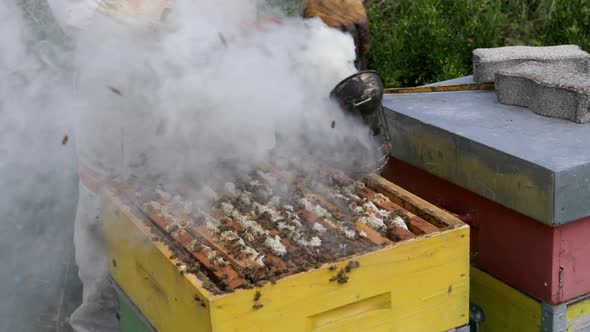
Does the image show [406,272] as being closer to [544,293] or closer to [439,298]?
[439,298]

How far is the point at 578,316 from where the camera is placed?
1910mm

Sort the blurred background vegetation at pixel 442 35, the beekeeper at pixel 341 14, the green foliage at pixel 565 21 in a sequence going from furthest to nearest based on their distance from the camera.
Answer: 1. the green foliage at pixel 565 21
2. the blurred background vegetation at pixel 442 35
3. the beekeeper at pixel 341 14

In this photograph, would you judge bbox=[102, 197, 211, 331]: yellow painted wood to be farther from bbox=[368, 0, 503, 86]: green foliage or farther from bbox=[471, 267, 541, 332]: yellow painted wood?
bbox=[368, 0, 503, 86]: green foliage

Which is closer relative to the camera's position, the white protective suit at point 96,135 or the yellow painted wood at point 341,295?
the yellow painted wood at point 341,295

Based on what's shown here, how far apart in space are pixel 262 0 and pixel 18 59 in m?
1.04

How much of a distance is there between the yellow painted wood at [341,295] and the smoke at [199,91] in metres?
0.37

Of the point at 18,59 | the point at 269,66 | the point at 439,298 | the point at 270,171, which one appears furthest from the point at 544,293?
the point at 18,59

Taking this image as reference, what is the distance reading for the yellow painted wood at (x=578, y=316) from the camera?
1.88 m

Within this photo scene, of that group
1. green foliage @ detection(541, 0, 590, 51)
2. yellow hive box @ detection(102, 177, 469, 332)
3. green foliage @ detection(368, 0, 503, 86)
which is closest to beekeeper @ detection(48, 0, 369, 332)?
yellow hive box @ detection(102, 177, 469, 332)

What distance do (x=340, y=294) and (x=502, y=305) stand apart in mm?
678

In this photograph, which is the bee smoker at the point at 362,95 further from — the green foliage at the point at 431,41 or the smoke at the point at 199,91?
the green foliage at the point at 431,41

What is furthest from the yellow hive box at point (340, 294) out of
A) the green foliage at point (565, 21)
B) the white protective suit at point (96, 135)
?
the green foliage at point (565, 21)

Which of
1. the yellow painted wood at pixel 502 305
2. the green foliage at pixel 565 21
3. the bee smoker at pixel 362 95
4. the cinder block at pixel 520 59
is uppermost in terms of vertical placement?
the bee smoker at pixel 362 95

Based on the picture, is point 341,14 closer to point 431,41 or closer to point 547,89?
point 547,89
